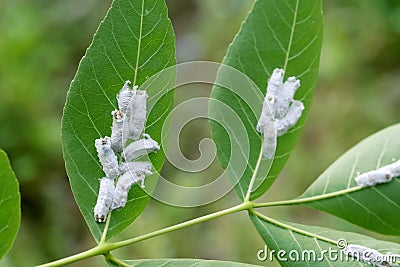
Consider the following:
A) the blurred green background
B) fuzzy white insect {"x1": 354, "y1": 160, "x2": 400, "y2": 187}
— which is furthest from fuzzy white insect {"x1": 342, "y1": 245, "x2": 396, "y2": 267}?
the blurred green background

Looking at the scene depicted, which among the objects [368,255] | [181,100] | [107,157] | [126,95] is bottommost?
[368,255]

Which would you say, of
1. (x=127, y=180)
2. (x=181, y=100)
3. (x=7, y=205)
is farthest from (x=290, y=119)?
(x=181, y=100)

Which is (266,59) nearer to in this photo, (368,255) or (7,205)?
(368,255)

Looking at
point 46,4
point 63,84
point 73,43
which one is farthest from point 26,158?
point 46,4

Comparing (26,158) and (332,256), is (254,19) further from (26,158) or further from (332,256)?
(26,158)

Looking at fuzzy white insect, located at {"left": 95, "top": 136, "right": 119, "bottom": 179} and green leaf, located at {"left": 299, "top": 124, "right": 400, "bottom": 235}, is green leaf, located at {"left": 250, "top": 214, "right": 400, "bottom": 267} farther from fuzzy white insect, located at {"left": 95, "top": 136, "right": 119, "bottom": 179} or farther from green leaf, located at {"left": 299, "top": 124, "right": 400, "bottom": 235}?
fuzzy white insect, located at {"left": 95, "top": 136, "right": 119, "bottom": 179}
